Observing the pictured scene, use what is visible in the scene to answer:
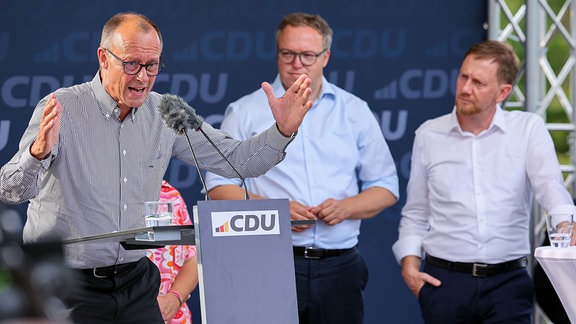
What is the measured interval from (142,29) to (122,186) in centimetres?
58

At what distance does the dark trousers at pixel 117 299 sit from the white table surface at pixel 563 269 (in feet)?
4.72

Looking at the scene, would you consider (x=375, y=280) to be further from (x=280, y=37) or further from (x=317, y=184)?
(x=280, y=37)

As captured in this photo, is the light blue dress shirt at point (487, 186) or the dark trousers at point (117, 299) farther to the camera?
the light blue dress shirt at point (487, 186)

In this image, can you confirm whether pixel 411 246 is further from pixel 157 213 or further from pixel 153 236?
pixel 153 236

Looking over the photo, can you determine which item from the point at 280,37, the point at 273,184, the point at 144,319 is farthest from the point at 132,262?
the point at 280,37

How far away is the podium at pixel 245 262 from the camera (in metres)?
2.90

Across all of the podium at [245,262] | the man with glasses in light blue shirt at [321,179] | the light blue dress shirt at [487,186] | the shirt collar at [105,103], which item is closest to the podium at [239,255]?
the podium at [245,262]

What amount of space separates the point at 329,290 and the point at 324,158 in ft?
2.20

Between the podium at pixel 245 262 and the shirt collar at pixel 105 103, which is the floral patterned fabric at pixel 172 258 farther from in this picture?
the podium at pixel 245 262

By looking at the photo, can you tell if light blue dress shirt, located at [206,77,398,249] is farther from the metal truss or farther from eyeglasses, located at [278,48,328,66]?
the metal truss

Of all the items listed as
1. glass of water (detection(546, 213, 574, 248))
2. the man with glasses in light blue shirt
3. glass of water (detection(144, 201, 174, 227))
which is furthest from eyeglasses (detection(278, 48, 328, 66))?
glass of water (detection(144, 201, 174, 227))

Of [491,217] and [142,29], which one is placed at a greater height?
[142,29]

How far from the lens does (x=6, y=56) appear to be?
577 centimetres

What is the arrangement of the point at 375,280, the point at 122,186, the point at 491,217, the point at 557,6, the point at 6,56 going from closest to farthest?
1. the point at 122,186
2. the point at 491,217
3. the point at 6,56
4. the point at 375,280
5. the point at 557,6
